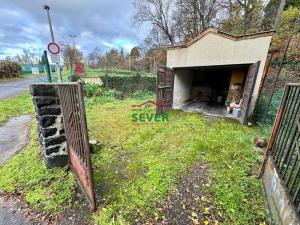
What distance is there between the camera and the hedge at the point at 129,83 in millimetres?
10352

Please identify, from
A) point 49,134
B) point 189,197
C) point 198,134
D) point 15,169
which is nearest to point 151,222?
point 189,197

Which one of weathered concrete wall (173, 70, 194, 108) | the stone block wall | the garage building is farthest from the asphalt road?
weathered concrete wall (173, 70, 194, 108)

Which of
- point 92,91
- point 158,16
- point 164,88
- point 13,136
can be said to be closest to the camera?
point 13,136

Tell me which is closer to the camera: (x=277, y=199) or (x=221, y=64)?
(x=277, y=199)

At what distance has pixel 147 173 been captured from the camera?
8.94 feet

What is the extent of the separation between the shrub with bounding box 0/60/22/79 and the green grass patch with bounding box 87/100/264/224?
1777 cm

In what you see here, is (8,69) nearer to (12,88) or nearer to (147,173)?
(12,88)

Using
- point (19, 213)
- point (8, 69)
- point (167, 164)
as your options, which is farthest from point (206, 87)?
point (8, 69)

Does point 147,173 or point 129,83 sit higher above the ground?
Result: point 129,83

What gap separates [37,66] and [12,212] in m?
33.5

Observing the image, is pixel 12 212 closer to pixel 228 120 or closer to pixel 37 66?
pixel 228 120

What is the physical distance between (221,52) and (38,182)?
6368mm

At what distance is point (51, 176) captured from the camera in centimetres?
257

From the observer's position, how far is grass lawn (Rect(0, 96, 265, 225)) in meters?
2.03
